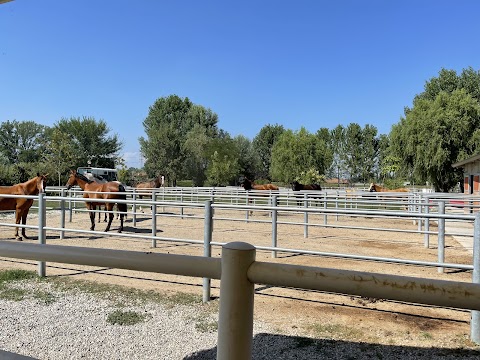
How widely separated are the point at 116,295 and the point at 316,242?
5687 mm

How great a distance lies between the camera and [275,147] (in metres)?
53.2

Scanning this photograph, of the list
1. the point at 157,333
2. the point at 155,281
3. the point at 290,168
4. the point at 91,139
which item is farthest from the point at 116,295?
the point at 91,139

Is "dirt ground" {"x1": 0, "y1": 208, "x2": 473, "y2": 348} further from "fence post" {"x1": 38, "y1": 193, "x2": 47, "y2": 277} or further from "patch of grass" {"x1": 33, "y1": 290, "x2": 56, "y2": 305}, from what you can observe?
"patch of grass" {"x1": 33, "y1": 290, "x2": 56, "y2": 305}

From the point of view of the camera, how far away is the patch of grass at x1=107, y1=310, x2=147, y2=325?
4.11 m

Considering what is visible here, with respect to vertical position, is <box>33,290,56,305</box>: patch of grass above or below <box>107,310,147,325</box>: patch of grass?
below

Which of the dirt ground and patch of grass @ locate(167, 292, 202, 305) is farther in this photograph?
patch of grass @ locate(167, 292, 202, 305)

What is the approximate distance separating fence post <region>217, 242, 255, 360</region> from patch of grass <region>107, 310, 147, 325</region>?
326 cm

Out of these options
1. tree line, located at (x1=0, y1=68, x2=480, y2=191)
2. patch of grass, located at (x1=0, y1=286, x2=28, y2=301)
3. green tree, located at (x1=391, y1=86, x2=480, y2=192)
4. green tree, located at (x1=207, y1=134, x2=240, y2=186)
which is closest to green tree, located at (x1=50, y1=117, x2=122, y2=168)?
tree line, located at (x1=0, y1=68, x2=480, y2=191)

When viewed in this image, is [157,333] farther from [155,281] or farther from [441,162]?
[441,162]

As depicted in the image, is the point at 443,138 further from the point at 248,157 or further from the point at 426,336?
the point at 248,157

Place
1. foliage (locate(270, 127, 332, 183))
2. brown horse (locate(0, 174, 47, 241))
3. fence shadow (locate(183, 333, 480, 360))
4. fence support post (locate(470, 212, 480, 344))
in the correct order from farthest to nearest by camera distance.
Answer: foliage (locate(270, 127, 332, 183)) < brown horse (locate(0, 174, 47, 241)) < fence support post (locate(470, 212, 480, 344)) < fence shadow (locate(183, 333, 480, 360))

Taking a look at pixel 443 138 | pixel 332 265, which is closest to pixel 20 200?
pixel 332 265

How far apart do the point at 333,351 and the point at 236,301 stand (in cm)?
268

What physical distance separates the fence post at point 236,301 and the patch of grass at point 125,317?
3.26 m
